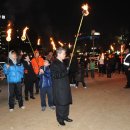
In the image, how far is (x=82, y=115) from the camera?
30.3 ft

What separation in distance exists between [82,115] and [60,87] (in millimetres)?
1521

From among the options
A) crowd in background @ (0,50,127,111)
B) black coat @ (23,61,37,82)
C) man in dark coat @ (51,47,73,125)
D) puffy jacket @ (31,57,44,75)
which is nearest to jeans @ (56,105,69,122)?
man in dark coat @ (51,47,73,125)

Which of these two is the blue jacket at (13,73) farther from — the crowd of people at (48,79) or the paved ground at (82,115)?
the paved ground at (82,115)

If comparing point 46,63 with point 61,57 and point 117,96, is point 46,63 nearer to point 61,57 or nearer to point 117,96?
point 61,57

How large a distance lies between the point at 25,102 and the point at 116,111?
3707mm

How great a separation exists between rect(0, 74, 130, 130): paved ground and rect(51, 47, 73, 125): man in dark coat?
0.35 metres

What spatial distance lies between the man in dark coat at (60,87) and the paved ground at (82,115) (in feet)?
1.15

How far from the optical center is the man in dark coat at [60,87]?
814 centimetres

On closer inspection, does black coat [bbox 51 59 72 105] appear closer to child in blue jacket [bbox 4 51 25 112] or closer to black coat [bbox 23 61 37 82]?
child in blue jacket [bbox 4 51 25 112]

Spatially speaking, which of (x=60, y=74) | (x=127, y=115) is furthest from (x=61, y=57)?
(x=127, y=115)

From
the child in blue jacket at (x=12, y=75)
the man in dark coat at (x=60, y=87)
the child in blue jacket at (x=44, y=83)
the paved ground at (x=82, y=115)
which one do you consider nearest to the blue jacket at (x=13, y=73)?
the child in blue jacket at (x=12, y=75)

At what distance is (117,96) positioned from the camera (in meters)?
12.6

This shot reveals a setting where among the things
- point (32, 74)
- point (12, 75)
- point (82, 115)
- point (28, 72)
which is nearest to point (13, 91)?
point (12, 75)

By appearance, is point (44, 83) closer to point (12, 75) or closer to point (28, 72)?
point (12, 75)
